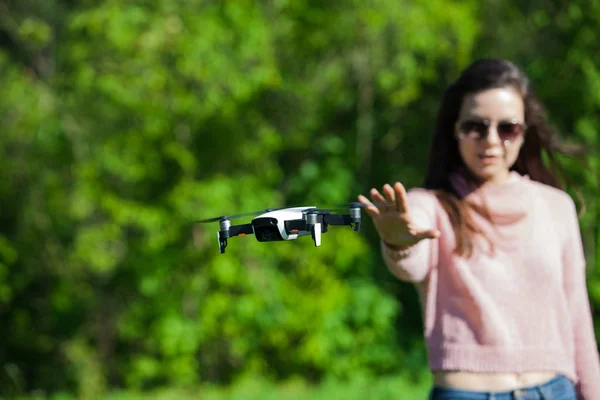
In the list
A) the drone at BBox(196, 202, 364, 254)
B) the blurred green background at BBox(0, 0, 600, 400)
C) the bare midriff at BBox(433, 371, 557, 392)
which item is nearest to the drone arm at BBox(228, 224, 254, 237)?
the drone at BBox(196, 202, 364, 254)

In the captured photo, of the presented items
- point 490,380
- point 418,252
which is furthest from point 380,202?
point 490,380

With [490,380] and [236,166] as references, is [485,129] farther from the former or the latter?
[236,166]

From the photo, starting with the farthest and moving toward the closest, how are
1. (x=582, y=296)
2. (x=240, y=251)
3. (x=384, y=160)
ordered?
(x=384, y=160)
(x=240, y=251)
(x=582, y=296)

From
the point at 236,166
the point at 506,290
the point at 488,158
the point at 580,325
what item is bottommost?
the point at 580,325

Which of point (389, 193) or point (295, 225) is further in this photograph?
point (389, 193)

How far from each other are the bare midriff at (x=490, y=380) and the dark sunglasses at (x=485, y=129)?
0.67 meters

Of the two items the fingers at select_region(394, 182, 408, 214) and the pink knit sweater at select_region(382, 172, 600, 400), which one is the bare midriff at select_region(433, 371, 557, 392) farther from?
the fingers at select_region(394, 182, 408, 214)

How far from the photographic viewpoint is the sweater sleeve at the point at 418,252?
2.24 meters

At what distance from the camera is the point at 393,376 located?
749cm

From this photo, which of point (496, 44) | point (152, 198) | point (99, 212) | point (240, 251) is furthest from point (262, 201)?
point (496, 44)

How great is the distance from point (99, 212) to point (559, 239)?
5.46 metres

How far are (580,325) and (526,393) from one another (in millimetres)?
310

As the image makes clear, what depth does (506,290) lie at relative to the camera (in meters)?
2.34

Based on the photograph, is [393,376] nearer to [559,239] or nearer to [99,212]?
[99,212]
